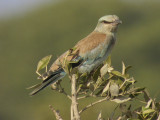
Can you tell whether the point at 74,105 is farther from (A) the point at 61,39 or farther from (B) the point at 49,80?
(A) the point at 61,39

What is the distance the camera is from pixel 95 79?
4.53m

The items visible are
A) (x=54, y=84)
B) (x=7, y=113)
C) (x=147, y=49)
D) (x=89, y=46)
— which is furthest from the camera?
(x=147, y=49)

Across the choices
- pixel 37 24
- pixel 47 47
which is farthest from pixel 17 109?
pixel 37 24

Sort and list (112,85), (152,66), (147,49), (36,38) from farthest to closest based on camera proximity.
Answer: (36,38)
(147,49)
(152,66)
(112,85)

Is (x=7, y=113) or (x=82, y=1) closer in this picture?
(x=7, y=113)

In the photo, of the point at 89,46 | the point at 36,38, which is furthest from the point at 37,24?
the point at 89,46

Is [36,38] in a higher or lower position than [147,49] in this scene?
higher

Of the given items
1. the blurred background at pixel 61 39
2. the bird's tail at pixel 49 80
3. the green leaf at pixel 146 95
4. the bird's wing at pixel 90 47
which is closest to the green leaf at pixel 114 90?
the green leaf at pixel 146 95

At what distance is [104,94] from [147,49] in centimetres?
2998

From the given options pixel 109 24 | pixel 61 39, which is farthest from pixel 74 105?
pixel 61 39

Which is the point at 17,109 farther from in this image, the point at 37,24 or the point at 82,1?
the point at 82,1

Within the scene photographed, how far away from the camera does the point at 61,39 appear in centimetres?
3712

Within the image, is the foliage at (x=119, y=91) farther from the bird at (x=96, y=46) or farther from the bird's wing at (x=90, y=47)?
the bird's wing at (x=90, y=47)

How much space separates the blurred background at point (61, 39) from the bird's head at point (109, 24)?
52.7 feet
